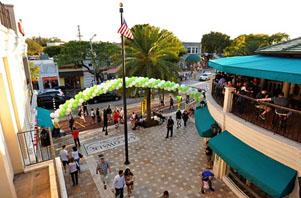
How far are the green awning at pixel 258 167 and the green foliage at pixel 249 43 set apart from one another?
28.3 metres

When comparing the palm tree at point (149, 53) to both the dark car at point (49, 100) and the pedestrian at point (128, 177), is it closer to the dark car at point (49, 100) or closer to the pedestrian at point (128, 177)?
the pedestrian at point (128, 177)

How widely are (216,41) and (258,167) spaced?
71748 millimetres

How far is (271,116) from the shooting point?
26.3 feet

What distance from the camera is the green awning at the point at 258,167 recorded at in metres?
6.00

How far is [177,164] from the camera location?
11844 mm

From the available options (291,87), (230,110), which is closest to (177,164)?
(230,110)

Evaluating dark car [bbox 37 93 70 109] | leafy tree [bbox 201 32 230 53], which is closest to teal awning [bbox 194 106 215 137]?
dark car [bbox 37 93 70 109]

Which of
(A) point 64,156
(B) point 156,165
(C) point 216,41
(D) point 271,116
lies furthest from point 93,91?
(C) point 216,41

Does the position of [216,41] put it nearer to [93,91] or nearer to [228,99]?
[93,91]

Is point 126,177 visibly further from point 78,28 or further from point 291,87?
point 78,28

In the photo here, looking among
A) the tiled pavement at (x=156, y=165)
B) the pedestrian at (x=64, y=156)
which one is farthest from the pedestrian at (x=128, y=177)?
the pedestrian at (x=64, y=156)

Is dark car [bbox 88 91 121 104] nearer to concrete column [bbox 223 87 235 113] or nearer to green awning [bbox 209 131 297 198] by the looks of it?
concrete column [bbox 223 87 235 113]

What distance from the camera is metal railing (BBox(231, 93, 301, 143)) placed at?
6.64 m

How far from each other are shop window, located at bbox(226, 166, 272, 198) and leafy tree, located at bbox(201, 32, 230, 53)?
6888 cm
